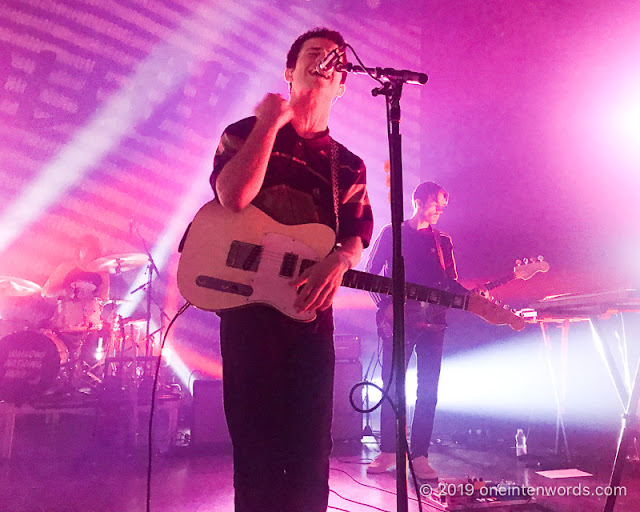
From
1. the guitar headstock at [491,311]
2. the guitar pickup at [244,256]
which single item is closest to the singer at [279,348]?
the guitar pickup at [244,256]

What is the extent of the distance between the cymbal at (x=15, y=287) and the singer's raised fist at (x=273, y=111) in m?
4.96

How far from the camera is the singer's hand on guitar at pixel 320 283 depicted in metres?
1.65

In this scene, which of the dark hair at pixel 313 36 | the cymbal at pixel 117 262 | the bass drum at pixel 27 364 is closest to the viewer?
the dark hair at pixel 313 36

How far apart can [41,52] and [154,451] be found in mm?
5371

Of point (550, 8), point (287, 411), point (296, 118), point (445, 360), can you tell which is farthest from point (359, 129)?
point (287, 411)

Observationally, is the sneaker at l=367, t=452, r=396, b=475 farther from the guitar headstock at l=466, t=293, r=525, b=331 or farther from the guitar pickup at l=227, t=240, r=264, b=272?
the guitar pickup at l=227, t=240, r=264, b=272

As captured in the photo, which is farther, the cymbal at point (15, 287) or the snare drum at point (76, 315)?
the snare drum at point (76, 315)

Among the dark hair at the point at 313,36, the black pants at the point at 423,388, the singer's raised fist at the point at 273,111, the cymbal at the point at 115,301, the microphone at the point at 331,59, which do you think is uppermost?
the dark hair at the point at 313,36

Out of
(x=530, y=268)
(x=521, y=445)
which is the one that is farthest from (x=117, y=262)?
(x=521, y=445)

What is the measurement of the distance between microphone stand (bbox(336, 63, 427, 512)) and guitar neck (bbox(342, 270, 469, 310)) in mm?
389

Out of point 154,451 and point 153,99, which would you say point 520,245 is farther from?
point 153,99

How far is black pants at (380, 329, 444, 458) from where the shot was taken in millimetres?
4277

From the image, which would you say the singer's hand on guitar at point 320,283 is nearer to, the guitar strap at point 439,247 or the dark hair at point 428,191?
the guitar strap at point 439,247

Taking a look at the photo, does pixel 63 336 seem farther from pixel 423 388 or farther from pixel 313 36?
pixel 313 36
